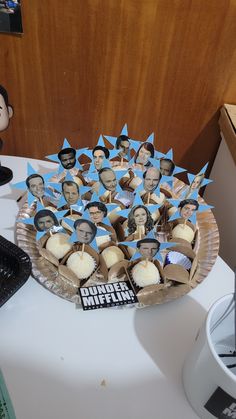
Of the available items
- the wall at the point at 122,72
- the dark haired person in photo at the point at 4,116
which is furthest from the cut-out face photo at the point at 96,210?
the wall at the point at 122,72

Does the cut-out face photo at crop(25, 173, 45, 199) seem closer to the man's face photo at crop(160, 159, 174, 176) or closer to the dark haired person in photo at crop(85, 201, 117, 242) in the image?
the dark haired person in photo at crop(85, 201, 117, 242)

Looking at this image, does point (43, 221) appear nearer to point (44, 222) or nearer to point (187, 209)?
point (44, 222)

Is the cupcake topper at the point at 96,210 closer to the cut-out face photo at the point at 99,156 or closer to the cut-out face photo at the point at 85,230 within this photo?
the cut-out face photo at the point at 85,230

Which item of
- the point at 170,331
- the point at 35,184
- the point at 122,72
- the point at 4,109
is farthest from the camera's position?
the point at 122,72

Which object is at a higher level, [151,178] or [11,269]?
[151,178]

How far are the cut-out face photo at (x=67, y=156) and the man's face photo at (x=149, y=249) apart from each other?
0.91ft

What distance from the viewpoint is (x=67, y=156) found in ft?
2.52

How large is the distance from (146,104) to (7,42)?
0.44 meters

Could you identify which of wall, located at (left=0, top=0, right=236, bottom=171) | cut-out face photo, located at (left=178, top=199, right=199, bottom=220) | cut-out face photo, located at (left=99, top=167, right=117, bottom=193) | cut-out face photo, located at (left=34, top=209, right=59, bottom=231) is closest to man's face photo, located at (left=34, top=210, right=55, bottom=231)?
cut-out face photo, located at (left=34, top=209, right=59, bottom=231)

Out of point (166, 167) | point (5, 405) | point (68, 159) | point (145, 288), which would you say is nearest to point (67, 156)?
point (68, 159)

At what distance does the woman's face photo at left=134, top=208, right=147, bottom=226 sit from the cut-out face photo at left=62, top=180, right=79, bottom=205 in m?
0.13

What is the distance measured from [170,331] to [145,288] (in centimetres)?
8

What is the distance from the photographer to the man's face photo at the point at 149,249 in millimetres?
597

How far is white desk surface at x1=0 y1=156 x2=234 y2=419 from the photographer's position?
490mm
